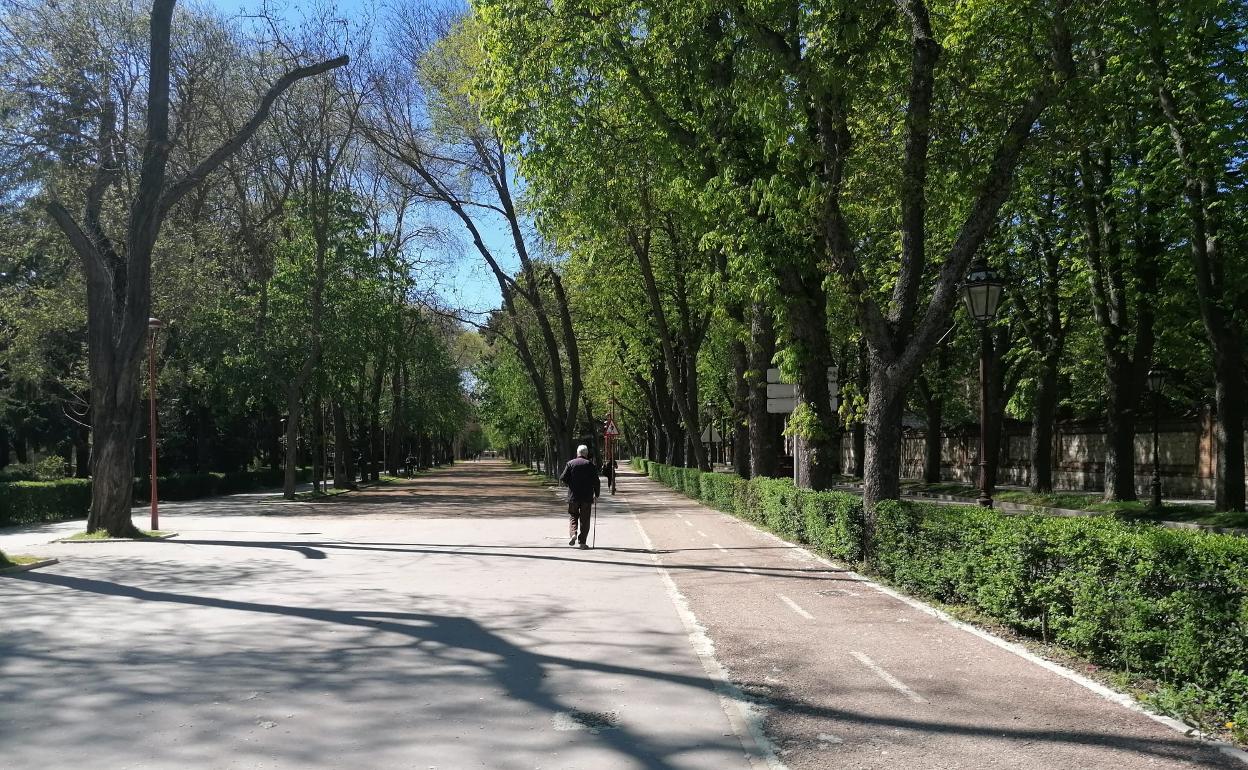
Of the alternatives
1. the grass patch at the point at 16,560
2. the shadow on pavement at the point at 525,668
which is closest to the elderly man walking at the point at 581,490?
the shadow on pavement at the point at 525,668

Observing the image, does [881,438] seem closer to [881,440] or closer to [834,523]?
[881,440]

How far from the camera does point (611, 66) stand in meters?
16.6

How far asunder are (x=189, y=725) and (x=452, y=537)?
1355 cm

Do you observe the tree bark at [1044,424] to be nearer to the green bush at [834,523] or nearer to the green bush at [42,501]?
the green bush at [834,523]

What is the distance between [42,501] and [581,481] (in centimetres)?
1633

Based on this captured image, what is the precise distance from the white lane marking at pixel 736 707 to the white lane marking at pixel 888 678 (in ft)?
3.62

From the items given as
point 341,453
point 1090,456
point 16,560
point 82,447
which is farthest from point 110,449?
point 1090,456

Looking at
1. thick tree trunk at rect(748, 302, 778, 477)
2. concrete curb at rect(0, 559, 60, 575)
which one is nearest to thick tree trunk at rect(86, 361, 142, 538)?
concrete curb at rect(0, 559, 60, 575)

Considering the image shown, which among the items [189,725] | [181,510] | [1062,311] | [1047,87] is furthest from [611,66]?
[181,510]

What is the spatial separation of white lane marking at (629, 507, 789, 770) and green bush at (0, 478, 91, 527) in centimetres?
2008

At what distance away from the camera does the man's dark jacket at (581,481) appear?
16391 mm

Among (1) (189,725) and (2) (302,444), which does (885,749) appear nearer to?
(1) (189,725)

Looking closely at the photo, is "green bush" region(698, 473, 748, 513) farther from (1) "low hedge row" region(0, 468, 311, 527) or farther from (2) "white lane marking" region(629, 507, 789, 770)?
(1) "low hedge row" region(0, 468, 311, 527)

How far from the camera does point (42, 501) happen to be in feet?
79.3
